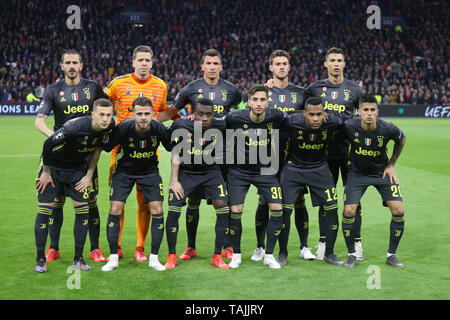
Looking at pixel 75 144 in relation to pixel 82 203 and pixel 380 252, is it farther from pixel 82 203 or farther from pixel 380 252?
pixel 380 252

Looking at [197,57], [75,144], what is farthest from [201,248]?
[197,57]

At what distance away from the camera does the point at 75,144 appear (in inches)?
255

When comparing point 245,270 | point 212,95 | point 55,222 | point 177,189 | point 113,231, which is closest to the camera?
point 245,270

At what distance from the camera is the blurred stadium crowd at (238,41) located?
35938 millimetres

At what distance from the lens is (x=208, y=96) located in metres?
7.37

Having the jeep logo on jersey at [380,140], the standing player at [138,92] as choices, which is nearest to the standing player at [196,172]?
the standing player at [138,92]

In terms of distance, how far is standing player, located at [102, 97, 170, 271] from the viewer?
660cm

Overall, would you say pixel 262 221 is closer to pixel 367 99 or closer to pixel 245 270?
pixel 245 270

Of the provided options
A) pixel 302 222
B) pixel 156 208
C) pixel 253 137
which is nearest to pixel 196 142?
pixel 253 137

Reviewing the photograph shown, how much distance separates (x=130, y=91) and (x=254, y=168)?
2.00m

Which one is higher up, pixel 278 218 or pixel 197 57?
pixel 197 57

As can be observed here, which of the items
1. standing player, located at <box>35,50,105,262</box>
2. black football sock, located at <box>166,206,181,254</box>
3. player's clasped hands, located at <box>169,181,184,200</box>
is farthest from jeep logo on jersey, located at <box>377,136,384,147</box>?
standing player, located at <box>35,50,105,262</box>

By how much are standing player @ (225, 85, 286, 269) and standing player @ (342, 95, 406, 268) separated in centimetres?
87

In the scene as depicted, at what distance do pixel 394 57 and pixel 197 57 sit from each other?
47.0 ft
